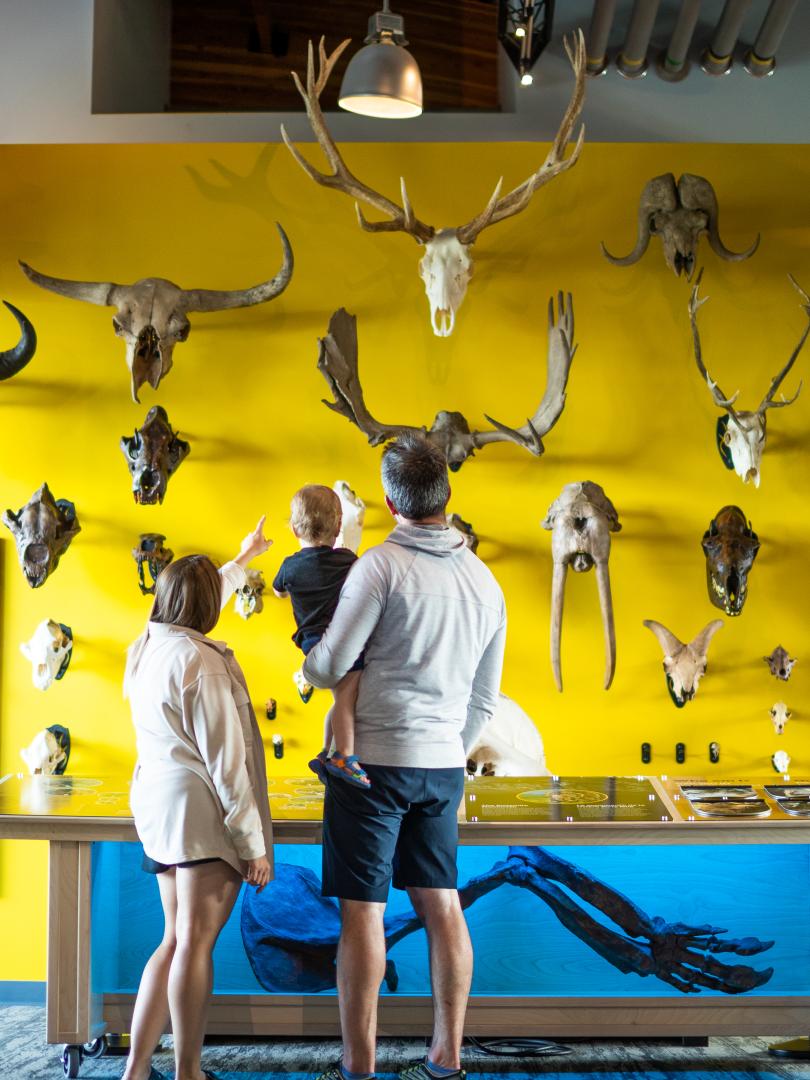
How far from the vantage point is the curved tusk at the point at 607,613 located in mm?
4578

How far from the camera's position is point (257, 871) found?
3129 mm

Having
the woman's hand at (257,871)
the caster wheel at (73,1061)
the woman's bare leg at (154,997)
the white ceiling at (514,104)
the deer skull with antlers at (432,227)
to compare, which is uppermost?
the white ceiling at (514,104)

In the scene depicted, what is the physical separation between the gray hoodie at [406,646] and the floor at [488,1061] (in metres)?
1.37

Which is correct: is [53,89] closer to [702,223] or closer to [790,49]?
[702,223]

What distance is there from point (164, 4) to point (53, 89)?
1.02 meters

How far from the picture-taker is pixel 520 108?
16.7 feet

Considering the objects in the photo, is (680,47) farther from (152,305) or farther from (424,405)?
(152,305)

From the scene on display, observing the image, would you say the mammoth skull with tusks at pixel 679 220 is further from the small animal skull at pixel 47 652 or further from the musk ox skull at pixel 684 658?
A: the small animal skull at pixel 47 652

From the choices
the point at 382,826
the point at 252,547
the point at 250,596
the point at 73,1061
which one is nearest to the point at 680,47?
the point at 252,547

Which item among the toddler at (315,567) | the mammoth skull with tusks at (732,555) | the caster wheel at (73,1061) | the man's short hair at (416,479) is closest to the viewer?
the man's short hair at (416,479)

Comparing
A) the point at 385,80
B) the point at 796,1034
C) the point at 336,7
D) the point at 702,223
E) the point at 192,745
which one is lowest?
the point at 796,1034

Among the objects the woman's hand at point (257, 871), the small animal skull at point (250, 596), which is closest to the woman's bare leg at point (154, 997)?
the woman's hand at point (257, 871)

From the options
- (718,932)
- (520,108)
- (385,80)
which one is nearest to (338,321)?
(385,80)

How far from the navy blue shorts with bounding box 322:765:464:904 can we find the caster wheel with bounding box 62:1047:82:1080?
123cm
